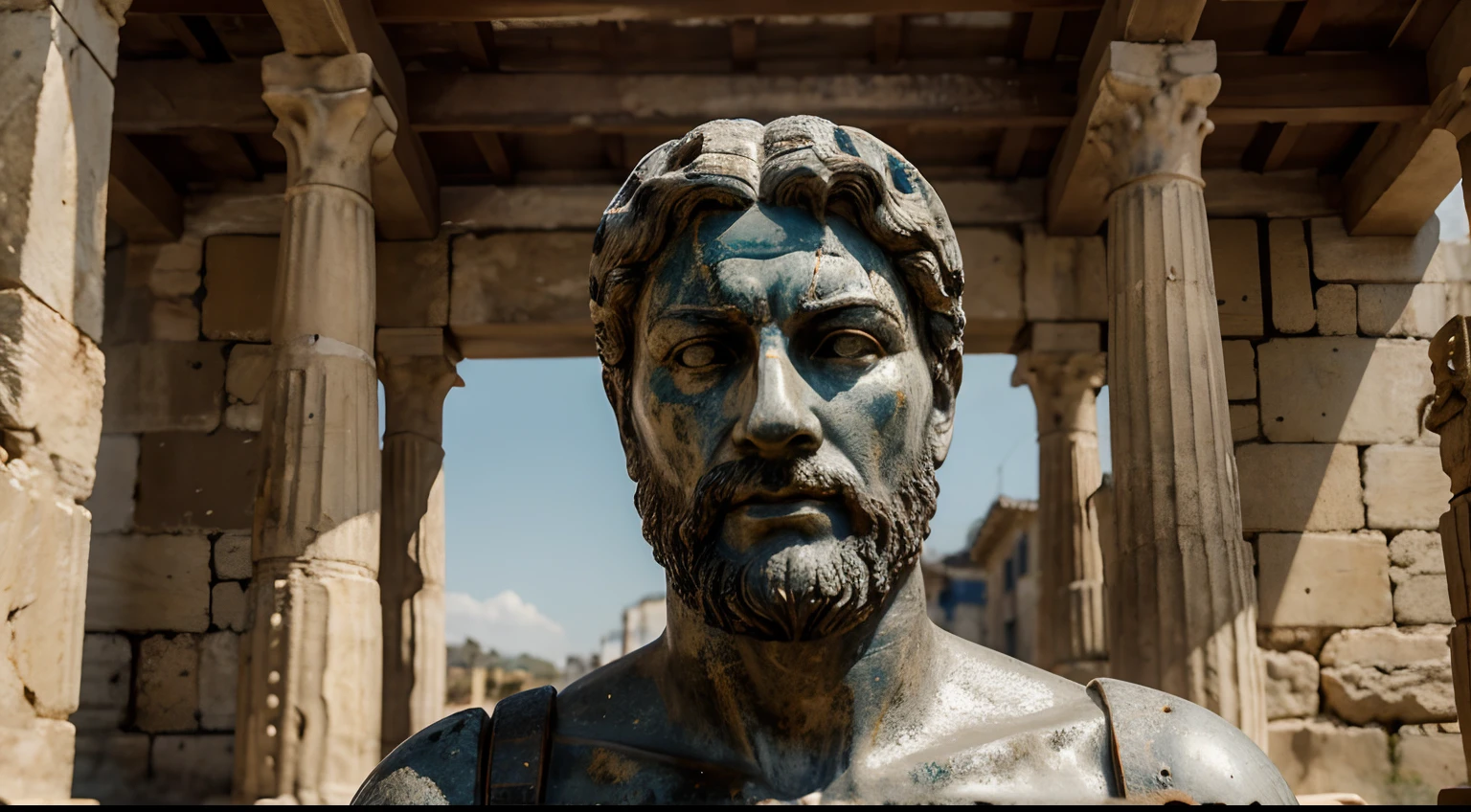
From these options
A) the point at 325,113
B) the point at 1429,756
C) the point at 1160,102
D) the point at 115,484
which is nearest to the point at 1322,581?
the point at 1429,756

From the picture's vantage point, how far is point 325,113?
25.3 feet

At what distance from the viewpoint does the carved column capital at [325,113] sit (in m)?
7.66

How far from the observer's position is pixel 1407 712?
9477 mm

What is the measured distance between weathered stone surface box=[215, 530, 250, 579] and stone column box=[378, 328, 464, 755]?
0.84 metres

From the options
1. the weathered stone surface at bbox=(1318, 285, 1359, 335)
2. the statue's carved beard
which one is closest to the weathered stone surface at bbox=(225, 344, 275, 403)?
the weathered stone surface at bbox=(1318, 285, 1359, 335)

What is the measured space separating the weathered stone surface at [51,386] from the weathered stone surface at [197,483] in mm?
4789

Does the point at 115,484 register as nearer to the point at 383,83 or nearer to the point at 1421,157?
the point at 383,83

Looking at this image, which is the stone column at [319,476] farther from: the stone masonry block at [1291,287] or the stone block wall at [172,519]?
the stone masonry block at [1291,287]

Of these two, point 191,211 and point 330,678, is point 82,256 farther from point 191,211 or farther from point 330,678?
point 191,211

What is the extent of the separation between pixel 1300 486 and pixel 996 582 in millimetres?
19330

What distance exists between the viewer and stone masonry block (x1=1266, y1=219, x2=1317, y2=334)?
10.1m

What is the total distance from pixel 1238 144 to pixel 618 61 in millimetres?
4065

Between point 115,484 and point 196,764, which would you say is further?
point 115,484

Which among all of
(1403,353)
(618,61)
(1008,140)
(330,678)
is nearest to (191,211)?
(618,61)
